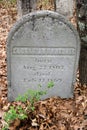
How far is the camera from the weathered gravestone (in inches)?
176

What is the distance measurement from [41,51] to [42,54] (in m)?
0.05

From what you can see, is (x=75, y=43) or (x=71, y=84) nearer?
(x=75, y=43)

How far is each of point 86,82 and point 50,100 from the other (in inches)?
26.0

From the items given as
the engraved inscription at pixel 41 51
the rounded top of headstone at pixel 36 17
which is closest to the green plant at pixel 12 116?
the engraved inscription at pixel 41 51

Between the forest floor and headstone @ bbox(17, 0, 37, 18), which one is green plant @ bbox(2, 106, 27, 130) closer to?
the forest floor

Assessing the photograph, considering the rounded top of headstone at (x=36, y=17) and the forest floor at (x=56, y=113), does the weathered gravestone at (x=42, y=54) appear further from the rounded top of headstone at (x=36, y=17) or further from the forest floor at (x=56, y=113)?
the forest floor at (x=56, y=113)

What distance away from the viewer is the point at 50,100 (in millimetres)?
5027

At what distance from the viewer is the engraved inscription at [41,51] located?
4617 mm

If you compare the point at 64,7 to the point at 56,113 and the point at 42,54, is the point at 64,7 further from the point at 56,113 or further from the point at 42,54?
the point at 56,113

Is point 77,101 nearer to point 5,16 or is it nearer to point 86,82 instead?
point 86,82

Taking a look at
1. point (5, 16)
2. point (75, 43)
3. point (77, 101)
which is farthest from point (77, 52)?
point (5, 16)

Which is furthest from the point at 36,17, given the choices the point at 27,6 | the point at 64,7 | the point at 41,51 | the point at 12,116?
the point at 64,7

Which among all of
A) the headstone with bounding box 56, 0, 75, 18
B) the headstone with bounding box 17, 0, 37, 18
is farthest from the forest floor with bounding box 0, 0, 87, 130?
the headstone with bounding box 56, 0, 75, 18

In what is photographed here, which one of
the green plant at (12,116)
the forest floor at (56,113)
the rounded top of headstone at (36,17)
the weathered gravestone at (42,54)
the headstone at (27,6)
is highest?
the headstone at (27,6)
